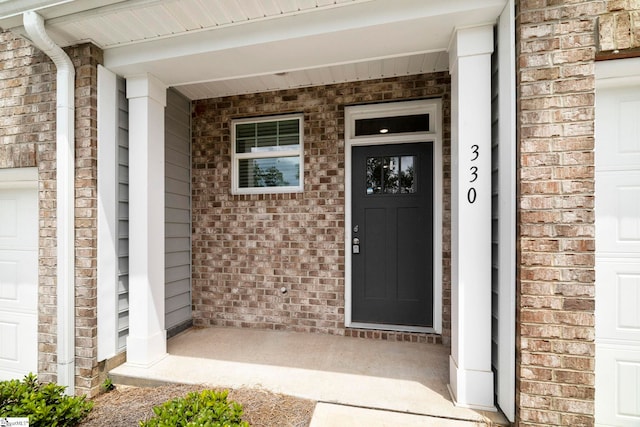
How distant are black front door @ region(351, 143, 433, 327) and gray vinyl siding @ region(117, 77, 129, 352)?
82.1 inches

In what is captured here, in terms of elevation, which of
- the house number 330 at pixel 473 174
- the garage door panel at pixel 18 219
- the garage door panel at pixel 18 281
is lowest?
the garage door panel at pixel 18 281

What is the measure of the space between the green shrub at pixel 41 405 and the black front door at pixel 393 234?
2.30 metres

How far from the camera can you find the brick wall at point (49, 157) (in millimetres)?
2283

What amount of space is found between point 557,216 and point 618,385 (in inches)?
43.6

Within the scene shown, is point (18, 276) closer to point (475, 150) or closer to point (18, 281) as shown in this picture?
point (18, 281)

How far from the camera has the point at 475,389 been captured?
6.06 feet

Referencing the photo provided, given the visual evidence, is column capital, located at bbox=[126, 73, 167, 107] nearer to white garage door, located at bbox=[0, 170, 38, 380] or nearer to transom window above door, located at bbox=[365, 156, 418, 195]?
white garage door, located at bbox=[0, 170, 38, 380]

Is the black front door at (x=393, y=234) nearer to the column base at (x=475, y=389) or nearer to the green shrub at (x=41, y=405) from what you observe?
the column base at (x=475, y=389)

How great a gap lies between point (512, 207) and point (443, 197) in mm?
1203

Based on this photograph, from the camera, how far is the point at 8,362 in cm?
272

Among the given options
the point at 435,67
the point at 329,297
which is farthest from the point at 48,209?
the point at 435,67

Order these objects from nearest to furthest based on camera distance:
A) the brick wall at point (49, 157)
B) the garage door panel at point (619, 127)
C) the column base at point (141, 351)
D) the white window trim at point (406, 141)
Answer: the garage door panel at point (619, 127) < the brick wall at point (49, 157) < the column base at point (141, 351) < the white window trim at point (406, 141)

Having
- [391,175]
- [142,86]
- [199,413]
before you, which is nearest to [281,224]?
[391,175]

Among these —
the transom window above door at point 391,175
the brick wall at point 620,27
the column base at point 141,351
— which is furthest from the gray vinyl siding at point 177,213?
the brick wall at point 620,27
